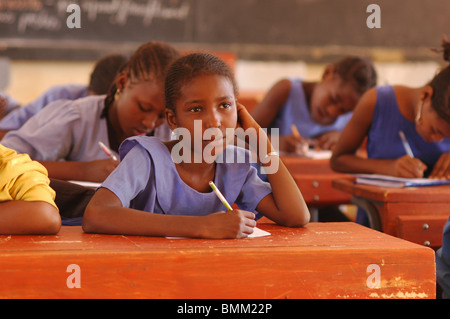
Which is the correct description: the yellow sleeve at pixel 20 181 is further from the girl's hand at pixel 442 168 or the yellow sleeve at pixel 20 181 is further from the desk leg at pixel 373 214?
the girl's hand at pixel 442 168

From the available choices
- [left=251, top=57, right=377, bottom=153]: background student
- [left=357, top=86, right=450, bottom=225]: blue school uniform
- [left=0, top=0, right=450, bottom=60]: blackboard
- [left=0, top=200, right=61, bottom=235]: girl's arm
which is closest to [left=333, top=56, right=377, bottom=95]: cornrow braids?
[left=251, top=57, right=377, bottom=153]: background student

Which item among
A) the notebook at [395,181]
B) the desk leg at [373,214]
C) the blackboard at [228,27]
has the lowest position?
the desk leg at [373,214]

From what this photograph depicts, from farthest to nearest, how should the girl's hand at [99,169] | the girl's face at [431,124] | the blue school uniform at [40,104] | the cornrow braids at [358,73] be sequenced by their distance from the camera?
1. the cornrow braids at [358,73]
2. the blue school uniform at [40,104]
3. the girl's face at [431,124]
4. the girl's hand at [99,169]

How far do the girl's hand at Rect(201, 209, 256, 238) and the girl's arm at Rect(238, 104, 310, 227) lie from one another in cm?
19

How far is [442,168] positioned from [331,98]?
3.20 ft

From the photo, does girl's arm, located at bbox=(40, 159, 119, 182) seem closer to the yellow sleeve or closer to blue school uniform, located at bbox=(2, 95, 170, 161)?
blue school uniform, located at bbox=(2, 95, 170, 161)

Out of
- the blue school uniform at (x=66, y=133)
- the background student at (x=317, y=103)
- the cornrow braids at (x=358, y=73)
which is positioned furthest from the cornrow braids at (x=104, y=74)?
the cornrow braids at (x=358, y=73)

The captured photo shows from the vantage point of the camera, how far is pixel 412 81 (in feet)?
16.9

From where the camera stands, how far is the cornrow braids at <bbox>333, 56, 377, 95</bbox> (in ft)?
9.72

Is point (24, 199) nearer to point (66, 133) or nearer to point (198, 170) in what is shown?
point (198, 170)

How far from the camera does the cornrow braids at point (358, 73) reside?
9.72 ft

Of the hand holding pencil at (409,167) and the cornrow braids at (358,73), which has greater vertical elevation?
the cornrow braids at (358,73)

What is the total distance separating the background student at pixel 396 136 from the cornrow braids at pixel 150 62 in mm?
898

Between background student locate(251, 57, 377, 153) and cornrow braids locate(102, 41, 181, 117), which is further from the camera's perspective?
background student locate(251, 57, 377, 153)
